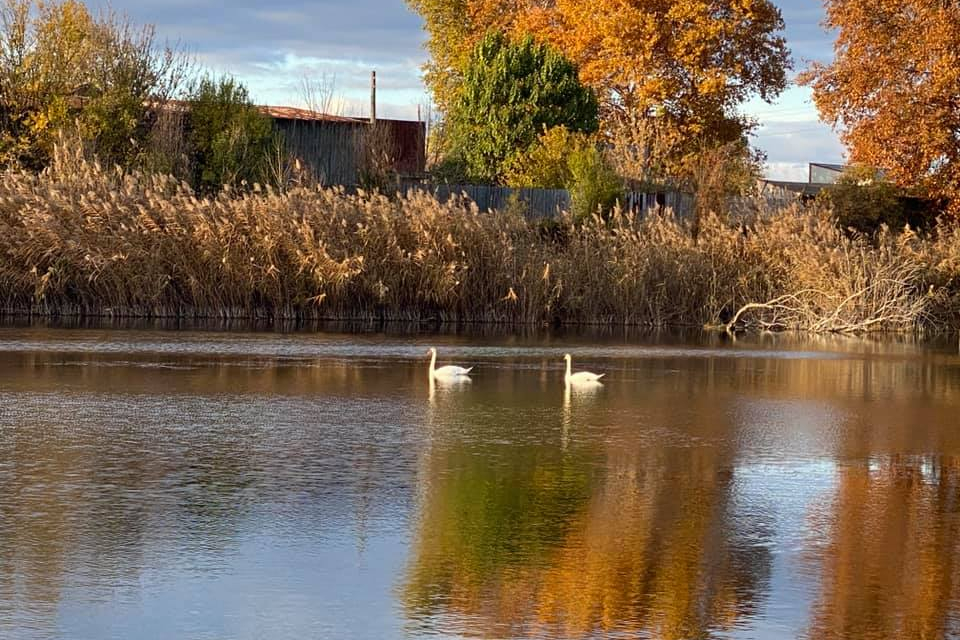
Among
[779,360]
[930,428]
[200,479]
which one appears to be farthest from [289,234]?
[200,479]

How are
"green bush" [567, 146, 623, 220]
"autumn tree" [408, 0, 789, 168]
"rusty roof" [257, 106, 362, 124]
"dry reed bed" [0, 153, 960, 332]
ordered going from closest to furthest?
"dry reed bed" [0, 153, 960, 332] → "green bush" [567, 146, 623, 220] → "rusty roof" [257, 106, 362, 124] → "autumn tree" [408, 0, 789, 168]

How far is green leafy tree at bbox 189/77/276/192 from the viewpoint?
128 ft

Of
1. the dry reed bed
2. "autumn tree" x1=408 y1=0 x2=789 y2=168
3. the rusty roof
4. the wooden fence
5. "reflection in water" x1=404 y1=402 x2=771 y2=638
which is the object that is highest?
"autumn tree" x1=408 y1=0 x2=789 y2=168

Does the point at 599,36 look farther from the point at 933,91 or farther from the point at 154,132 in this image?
the point at 154,132

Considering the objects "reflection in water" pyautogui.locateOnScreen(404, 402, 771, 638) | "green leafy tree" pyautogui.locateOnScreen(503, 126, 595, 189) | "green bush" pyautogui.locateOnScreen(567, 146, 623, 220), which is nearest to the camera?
"reflection in water" pyautogui.locateOnScreen(404, 402, 771, 638)

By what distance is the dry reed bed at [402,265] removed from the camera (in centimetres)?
2809

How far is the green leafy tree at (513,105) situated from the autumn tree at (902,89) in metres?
8.51

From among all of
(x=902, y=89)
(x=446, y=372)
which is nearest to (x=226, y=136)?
A: (x=902, y=89)

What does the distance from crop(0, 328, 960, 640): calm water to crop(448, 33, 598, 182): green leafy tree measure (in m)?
29.5

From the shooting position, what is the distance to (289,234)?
92.8 feet

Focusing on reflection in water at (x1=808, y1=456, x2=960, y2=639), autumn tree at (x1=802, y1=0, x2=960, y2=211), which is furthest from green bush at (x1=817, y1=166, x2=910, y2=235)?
reflection in water at (x1=808, y1=456, x2=960, y2=639)

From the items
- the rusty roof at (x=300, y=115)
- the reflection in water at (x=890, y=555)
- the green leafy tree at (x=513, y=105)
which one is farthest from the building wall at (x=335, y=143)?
the reflection in water at (x=890, y=555)

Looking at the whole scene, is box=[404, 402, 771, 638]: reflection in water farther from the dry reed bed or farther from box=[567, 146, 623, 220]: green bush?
box=[567, 146, 623, 220]: green bush

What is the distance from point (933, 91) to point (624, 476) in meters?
32.8
